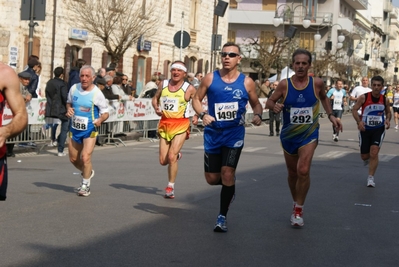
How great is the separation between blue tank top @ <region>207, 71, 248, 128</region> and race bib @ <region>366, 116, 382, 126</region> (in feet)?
18.6

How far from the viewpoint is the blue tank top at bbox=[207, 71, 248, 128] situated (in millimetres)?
9094

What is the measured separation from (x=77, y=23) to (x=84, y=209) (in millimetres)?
23481

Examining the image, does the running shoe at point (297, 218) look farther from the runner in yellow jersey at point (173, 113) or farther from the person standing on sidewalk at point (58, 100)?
the person standing on sidewalk at point (58, 100)

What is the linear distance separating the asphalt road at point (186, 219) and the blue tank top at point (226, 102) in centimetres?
107

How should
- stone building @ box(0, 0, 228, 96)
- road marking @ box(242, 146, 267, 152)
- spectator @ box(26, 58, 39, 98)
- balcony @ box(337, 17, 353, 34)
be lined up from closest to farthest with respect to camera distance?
spectator @ box(26, 58, 39, 98), road marking @ box(242, 146, 267, 152), stone building @ box(0, 0, 228, 96), balcony @ box(337, 17, 353, 34)

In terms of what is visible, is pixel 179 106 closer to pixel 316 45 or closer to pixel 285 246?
pixel 285 246

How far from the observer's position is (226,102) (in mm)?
9094

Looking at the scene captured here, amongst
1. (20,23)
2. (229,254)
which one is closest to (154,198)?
(229,254)

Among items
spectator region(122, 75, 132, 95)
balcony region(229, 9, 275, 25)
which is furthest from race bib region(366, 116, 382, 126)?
balcony region(229, 9, 275, 25)

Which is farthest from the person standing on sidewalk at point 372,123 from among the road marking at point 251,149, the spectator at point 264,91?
the spectator at point 264,91

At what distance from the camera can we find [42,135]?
18.8 metres

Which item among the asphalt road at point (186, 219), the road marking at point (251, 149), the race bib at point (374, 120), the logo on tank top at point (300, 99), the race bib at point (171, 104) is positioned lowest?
the road marking at point (251, 149)

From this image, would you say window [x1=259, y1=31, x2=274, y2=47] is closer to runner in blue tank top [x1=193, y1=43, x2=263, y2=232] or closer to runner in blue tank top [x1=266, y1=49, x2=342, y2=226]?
runner in blue tank top [x1=266, y1=49, x2=342, y2=226]

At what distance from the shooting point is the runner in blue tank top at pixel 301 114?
9602 millimetres
